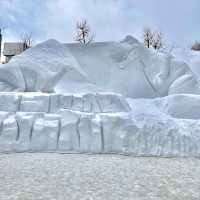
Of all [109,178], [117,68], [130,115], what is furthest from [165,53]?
[109,178]

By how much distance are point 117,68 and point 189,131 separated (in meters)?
2.39

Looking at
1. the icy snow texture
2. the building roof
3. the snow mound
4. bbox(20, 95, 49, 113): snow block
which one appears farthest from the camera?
the building roof

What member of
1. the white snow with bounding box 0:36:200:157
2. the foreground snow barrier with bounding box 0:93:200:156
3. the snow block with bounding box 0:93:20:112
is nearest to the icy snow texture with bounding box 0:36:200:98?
the white snow with bounding box 0:36:200:157

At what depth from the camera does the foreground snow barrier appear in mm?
3826

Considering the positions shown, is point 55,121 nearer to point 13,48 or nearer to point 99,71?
point 99,71

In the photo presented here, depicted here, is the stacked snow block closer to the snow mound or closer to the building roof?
the snow mound

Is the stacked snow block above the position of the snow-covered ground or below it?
above

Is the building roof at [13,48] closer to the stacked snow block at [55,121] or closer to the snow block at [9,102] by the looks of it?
the snow block at [9,102]

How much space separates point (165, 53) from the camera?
6137mm

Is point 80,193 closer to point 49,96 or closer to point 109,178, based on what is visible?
point 109,178

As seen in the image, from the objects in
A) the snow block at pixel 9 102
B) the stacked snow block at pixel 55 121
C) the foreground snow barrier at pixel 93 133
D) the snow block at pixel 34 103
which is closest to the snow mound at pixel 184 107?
the foreground snow barrier at pixel 93 133

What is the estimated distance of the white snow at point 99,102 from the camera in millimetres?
3889

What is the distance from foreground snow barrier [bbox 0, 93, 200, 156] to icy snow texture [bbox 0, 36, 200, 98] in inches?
47.3

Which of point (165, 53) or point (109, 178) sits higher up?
point (165, 53)
